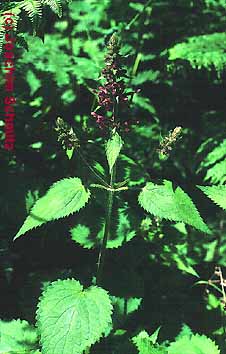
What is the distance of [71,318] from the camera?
2105 millimetres

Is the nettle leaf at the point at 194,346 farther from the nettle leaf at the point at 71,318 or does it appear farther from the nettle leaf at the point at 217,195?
the nettle leaf at the point at 217,195

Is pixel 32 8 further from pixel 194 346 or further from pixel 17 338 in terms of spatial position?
pixel 194 346

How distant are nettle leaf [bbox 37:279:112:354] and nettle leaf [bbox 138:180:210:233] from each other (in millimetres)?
445

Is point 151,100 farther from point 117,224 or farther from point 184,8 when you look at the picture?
point 117,224

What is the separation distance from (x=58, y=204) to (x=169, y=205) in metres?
0.49

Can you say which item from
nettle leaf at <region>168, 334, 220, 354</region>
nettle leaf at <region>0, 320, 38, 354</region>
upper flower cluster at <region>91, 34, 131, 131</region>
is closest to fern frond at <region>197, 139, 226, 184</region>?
nettle leaf at <region>168, 334, 220, 354</region>

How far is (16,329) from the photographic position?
262 cm

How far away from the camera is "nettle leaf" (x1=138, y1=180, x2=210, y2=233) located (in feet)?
7.09

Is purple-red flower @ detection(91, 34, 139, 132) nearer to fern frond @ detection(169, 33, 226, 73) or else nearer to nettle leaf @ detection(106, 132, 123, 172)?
nettle leaf @ detection(106, 132, 123, 172)

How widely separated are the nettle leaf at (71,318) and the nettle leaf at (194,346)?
65 cm

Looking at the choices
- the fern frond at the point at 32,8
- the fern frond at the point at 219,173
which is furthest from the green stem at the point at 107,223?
the fern frond at the point at 219,173

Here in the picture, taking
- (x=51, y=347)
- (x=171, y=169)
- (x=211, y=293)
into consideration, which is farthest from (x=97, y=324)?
(x=171, y=169)

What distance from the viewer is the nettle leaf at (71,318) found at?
2039 millimetres

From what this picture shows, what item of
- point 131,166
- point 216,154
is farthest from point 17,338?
point 216,154
